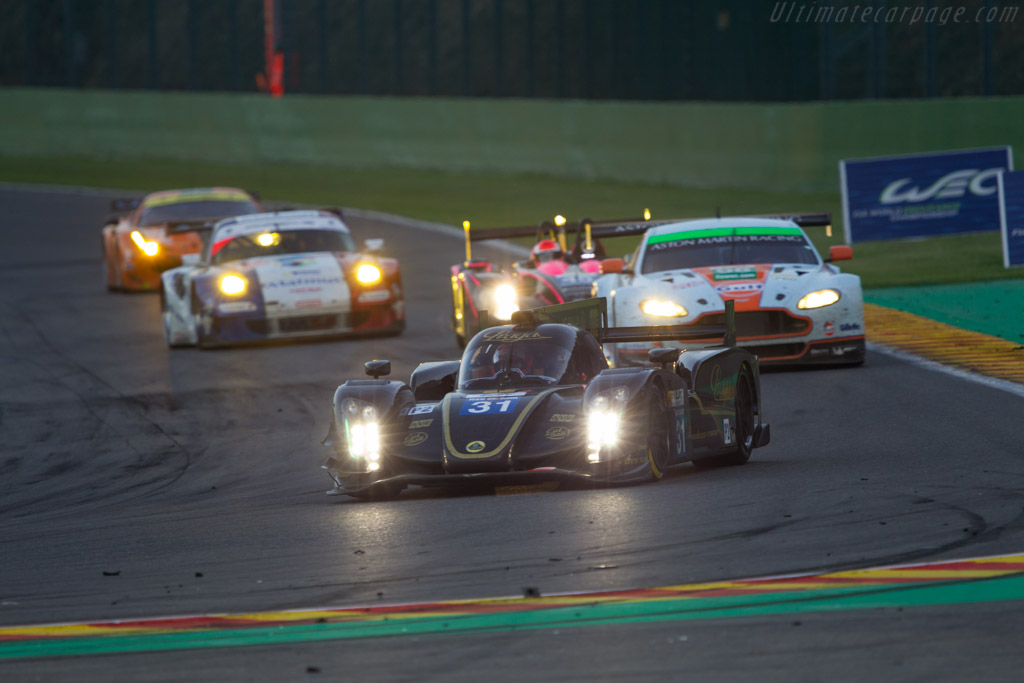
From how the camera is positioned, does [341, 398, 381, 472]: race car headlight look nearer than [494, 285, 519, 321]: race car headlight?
Yes

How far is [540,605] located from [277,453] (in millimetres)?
5549

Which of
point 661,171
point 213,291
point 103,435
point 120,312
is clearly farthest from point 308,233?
point 661,171

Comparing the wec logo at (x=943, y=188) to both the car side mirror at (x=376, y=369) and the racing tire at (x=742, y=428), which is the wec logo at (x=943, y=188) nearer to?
the racing tire at (x=742, y=428)

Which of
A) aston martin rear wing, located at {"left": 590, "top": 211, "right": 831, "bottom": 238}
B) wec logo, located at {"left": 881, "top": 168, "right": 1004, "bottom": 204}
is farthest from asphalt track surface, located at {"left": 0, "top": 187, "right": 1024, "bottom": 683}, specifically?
wec logo, located at {"left": 881, "top": 168, "right": 1004, "bottom": 204}

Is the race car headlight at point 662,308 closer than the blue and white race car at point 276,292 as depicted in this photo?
Yes

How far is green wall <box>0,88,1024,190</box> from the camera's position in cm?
3362

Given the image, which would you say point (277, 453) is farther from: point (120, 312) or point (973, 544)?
point (120, 312)

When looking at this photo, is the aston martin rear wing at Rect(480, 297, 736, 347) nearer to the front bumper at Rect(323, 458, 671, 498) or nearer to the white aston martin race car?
the front bumper at Rect(323, 458, 671, 498)

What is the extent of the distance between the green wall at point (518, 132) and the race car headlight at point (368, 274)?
16542 mm

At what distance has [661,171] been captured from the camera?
36.9 m

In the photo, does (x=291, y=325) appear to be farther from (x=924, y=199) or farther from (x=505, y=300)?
(x=924, y=199)

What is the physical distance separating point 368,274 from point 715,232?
A: 4.40 m

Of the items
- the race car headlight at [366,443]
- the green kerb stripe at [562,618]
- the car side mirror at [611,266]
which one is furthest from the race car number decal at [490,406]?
the car side mirror at [611,266]

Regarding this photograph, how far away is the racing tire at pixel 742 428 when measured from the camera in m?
11.0
